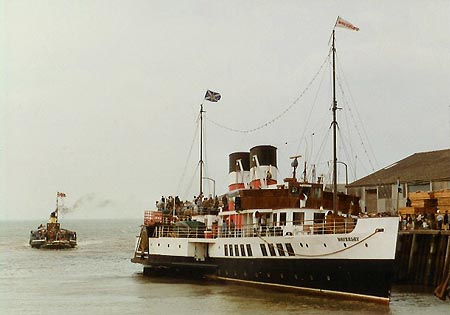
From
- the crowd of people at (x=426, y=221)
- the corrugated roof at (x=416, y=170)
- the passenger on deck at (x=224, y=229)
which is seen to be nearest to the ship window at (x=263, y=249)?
the passenger on deck at (x=224, y=229)

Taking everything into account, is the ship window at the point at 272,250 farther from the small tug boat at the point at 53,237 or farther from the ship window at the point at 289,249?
the small tug boat at the point at 53,237

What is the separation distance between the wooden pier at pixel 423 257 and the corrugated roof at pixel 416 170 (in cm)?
916

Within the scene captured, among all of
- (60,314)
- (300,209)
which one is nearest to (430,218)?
(300,209)

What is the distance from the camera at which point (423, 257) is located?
42562 millimetres

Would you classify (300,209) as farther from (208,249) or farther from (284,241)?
(208,249)

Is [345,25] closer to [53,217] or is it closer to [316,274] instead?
[316,274]

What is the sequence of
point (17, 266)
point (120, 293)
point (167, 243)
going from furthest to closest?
point (17, 266) < point (167, 243) < point (120, 293)

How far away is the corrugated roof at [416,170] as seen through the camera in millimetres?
52844

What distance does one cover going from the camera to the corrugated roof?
52844mm

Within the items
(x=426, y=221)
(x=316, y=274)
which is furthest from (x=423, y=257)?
(x=316, y=274)

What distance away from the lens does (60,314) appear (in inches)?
1302

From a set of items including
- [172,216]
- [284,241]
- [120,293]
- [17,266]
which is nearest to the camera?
[284,241]

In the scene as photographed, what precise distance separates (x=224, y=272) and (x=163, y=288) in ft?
12.7

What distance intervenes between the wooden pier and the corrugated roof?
9159mm
